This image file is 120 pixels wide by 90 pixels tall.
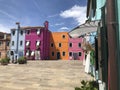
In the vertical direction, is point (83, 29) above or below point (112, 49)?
above

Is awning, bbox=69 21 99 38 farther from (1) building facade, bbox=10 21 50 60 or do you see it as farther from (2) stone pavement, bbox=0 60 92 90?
(1) building facade, bbox=10 21 50 60

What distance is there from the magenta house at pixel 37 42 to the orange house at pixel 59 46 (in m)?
1.30

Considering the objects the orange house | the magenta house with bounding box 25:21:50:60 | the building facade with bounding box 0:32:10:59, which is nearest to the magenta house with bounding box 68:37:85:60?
the orange house

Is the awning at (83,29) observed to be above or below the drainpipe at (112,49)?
above

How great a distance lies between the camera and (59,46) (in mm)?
42531

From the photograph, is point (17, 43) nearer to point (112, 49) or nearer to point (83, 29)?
point (83, 29)

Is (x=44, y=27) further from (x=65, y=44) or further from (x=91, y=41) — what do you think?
(x=91, y=41)

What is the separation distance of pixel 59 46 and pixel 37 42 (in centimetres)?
565

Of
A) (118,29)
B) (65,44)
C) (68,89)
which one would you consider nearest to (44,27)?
(65,44)

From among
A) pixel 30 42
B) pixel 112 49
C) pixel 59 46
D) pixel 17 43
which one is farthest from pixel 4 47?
pixel 112 49

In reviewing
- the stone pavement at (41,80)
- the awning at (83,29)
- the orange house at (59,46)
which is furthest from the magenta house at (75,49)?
the awning at (83,29)

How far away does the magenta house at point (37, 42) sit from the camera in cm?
4116

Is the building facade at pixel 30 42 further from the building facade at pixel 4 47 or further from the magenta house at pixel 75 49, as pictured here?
the magenta house at pixel 75 49

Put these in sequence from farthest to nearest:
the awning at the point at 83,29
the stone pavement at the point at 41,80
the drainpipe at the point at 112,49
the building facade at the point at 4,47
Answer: the building facade at the point at 4,47
the stone pavement at the point at 41,80
the awning at the point at 83,29
the drainpipe at the point at 112,49
